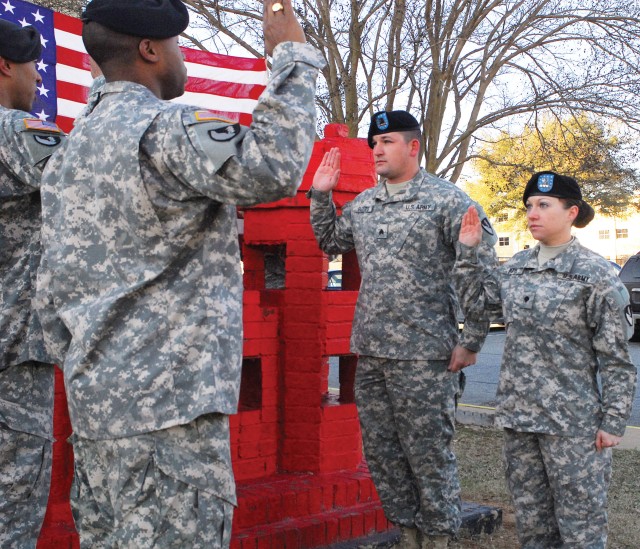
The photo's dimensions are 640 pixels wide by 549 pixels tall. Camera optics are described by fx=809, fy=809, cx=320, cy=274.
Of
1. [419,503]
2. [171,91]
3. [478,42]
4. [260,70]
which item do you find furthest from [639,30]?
[171,91]

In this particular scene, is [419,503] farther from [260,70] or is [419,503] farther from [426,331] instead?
[260,70]

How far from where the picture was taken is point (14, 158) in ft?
8.50

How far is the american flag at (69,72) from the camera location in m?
5.00

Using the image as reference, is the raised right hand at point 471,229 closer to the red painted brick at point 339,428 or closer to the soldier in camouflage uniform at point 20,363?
the red painted brick at point 339,428

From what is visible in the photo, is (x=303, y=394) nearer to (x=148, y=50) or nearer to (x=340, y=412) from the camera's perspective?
(x=340, y=412)

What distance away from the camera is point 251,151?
1.91 metres

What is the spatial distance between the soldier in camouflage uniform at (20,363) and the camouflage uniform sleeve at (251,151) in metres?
0.92

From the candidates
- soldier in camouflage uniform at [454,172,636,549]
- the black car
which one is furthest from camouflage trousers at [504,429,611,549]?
the black car

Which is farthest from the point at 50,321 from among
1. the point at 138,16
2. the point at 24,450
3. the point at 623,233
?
the point at 623,233

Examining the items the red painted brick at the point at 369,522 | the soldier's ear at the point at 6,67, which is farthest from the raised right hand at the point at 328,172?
the red painted brick at the point at 369,522

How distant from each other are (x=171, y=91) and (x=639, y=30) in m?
9.26

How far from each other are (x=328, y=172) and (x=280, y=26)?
1869 mm

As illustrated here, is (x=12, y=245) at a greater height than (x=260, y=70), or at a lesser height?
lesser

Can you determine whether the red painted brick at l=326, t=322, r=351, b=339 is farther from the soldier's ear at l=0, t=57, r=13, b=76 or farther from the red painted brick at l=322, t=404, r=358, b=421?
the soldier's ear at l=0, t=57, r=13, b=76
